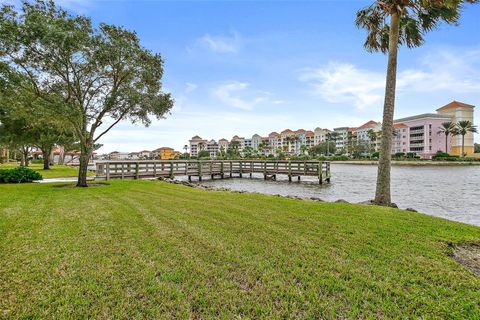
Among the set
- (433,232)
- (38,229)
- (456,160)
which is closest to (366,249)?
(433,232)

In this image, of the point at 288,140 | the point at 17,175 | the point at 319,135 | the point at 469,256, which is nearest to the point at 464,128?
the point at 319,135

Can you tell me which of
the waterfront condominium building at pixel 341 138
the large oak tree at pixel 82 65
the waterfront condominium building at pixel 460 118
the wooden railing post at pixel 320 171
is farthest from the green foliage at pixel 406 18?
the waterfront condominium building at pixel 341 138

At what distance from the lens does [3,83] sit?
11.4 m

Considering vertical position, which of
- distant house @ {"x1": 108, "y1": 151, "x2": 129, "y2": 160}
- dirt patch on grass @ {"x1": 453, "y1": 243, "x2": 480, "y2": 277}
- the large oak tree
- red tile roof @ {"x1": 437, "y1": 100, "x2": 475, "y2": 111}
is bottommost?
dirt patch on grass @ {"x1": 453, "y1": 243, "x2": 480, "y2": 277}

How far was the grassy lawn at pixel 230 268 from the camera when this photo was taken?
9.45 ft

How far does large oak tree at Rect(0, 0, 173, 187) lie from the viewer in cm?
1103

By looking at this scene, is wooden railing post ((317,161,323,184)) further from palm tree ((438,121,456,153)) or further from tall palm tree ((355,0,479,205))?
palm tree ((438,121,456,153))

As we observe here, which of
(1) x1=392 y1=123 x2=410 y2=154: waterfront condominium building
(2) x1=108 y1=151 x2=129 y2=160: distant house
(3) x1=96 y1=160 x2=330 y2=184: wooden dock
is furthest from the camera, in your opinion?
(1) x1=392 y1=123 x2=410 y2=154: waterfront condominium building

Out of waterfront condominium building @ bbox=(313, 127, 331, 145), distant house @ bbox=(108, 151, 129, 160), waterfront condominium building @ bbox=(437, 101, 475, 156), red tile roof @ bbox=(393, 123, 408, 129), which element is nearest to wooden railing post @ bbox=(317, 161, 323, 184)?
distant house @ bbox=(108, 151, 129, 160)

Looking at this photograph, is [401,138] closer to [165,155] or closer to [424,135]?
[424,135]

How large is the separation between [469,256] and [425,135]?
100221 mm

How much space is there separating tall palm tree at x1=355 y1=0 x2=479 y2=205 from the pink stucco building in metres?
91.2

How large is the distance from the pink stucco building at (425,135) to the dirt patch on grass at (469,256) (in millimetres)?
97796

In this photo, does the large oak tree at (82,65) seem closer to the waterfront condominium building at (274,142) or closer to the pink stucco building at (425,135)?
the pink stucco building at (425,135)
